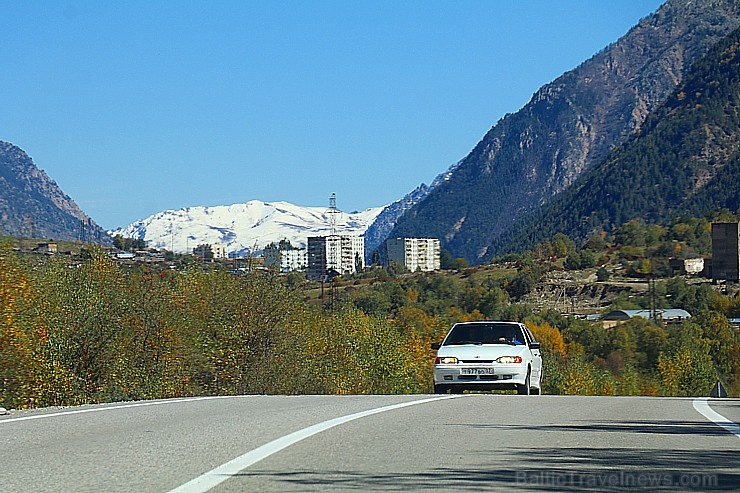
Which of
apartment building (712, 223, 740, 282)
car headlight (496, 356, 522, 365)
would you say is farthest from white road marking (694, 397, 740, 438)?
apartment building (712, 223, 740, 282)

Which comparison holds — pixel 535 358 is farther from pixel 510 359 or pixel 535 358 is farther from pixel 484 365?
pixel 484 365

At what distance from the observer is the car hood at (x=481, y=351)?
19562 millimetres

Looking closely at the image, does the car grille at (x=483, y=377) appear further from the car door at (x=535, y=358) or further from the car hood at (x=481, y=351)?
the car door at (x=535, y=358)

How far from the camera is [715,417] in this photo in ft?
42.5

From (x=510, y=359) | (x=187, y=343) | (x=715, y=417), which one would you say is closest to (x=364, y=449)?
(x=715, y=417)

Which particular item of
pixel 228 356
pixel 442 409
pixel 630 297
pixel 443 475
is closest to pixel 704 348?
pixel 630 297

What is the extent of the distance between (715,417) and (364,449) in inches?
222

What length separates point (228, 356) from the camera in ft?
160

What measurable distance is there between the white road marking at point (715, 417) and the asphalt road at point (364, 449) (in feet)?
0.24

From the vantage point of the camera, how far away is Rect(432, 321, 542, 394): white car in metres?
19.4

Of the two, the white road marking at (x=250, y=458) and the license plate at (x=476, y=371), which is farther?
the license plate at (x=476, y=371)

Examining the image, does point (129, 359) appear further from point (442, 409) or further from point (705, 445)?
point (705, 445)

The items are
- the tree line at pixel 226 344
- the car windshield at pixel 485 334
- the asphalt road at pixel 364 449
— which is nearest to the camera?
the asphalt road at pixel 364 449

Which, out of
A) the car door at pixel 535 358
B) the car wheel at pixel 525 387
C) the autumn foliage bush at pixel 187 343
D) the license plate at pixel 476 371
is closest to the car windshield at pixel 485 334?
the car door at pixel 535 358
